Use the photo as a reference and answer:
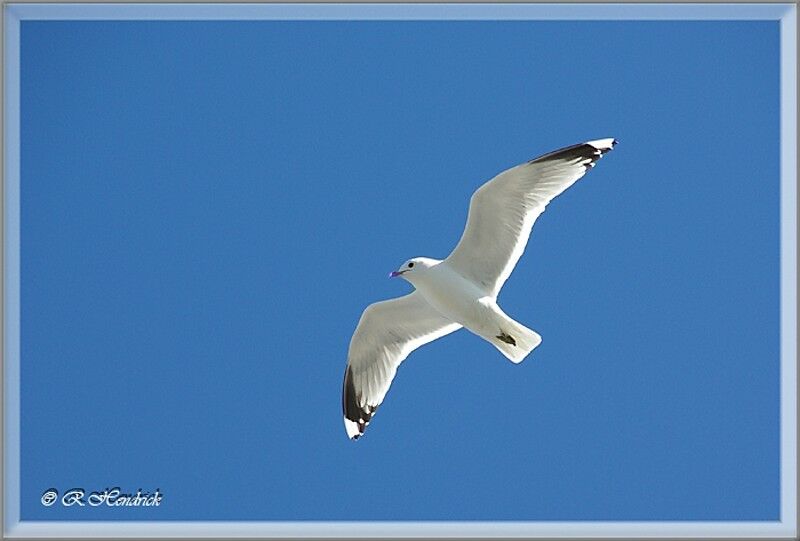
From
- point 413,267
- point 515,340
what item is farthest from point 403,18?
point 515,340

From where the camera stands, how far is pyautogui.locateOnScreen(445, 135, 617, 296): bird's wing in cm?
630

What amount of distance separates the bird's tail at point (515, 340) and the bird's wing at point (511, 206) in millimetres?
317

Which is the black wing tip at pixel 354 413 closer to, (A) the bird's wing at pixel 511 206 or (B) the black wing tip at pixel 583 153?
(A) the bird's wing at pixel 511 206

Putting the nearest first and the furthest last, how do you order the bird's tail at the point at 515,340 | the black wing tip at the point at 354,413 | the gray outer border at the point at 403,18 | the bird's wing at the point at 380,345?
the gray outer border at the point at 403,18, the bird's tail at the point at 515,340, the bird's wing at the point at 380,345, the black wing tip at the point at 354,413

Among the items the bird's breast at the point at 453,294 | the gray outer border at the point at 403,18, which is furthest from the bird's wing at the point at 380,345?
the gray outer border at the point at 403,18

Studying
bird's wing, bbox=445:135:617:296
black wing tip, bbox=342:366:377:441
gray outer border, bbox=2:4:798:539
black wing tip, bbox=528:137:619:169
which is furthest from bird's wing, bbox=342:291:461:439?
gray outer border, bbox=2:4:798:539

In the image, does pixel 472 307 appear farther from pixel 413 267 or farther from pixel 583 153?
pixel 583 153

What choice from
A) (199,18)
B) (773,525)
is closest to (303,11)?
(199,18)

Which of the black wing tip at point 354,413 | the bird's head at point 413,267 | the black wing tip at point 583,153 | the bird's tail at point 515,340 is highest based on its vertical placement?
the black wing tip at point 583,153

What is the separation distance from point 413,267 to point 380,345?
0.91 metres

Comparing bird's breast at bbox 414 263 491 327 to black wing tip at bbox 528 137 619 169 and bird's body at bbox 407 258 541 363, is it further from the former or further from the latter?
black wing tip at bbox 528 137 619 169

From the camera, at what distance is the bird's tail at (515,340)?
628 centimetres

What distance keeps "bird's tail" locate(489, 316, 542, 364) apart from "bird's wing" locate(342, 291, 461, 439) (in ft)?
2.26

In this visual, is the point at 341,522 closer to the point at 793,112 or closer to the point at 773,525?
the point at 773,525
